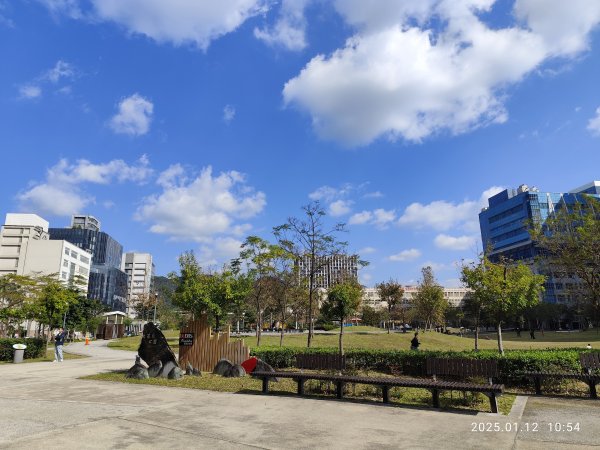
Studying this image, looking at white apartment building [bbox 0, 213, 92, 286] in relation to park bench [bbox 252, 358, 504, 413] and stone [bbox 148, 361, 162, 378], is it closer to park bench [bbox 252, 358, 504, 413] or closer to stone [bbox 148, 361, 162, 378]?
stone [bbox 148, 361, 162, 378]

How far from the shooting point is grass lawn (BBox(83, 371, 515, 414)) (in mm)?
9570

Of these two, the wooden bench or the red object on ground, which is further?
the red object on ground

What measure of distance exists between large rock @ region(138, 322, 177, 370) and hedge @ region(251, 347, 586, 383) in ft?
10.9

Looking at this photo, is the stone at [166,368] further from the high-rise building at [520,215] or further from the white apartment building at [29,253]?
the high-rise building at [520,215]

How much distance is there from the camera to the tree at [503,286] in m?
18.8

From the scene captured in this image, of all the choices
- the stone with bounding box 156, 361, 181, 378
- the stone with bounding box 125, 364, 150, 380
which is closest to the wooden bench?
the stone with bounding box 156, 361, 181, 378

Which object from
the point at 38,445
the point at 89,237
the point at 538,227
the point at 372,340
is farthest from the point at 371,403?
the point at 89,237

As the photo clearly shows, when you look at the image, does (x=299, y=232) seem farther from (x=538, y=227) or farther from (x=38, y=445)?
(x=38, y=445)

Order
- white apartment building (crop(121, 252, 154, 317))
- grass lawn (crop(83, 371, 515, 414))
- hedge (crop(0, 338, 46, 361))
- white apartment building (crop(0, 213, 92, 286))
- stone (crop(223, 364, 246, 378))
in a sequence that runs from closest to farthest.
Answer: grass lawn (crop(83, 371, 515, 414)), stone (crop(223, 364, 246, 378)), hedge (crop(0, 338, 46, 361)), white apartment building (crop(0, 213, 92, 286)), white apartment building (crop(121, 252, 154, 317))

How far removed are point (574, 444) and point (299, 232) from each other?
54.5 feet

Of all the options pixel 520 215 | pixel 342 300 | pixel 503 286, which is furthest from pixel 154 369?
pixel 520 215

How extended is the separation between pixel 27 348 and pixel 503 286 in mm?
25144

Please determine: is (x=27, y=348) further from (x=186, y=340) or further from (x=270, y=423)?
(x=270, y=423)

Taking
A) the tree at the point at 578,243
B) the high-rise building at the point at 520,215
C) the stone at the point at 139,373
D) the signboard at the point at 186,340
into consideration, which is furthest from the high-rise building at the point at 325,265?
the high-rise building at the point at 520,215
